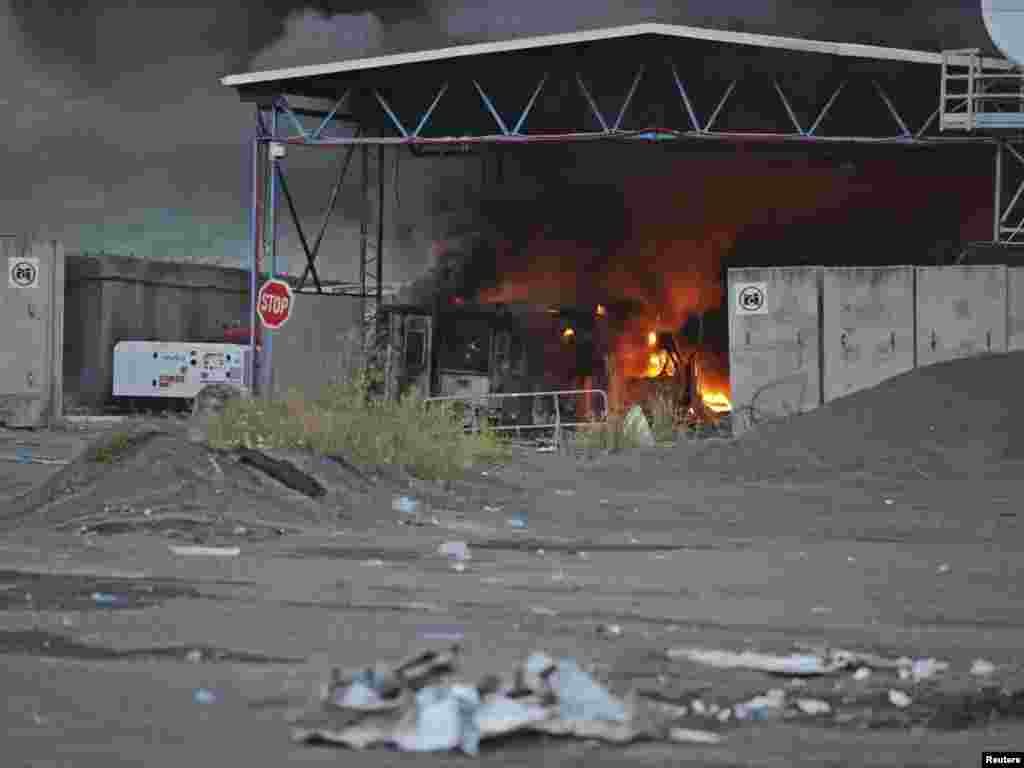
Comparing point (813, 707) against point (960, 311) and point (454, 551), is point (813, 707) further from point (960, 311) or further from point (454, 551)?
point (960, 311)

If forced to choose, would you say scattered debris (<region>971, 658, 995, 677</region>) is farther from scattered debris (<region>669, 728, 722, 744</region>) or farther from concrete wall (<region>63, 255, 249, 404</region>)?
concrete wall (<region>63, 255, 249, 404</region>)

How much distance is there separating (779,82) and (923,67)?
3.47m

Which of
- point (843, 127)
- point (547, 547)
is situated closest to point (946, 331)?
point (843, 127)

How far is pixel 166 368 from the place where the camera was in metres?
44.5

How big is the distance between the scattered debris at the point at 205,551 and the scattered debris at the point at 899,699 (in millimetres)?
6411

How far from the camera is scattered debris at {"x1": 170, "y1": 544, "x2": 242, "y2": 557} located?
39.2 ft

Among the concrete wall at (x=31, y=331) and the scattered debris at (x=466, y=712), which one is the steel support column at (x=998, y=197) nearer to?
the concrete wall at (x=31, y=331)

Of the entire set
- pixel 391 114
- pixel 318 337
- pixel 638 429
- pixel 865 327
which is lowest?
pixel 638 429

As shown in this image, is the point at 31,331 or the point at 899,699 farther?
the point at 31,331

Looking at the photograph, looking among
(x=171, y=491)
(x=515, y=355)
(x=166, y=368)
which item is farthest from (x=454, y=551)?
(x=166, y=368)

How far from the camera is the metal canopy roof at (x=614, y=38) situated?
98.3 feet

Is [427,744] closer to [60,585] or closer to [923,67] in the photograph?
[60,585]

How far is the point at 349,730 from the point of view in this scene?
5.70 m

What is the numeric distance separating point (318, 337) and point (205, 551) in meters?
25.7
